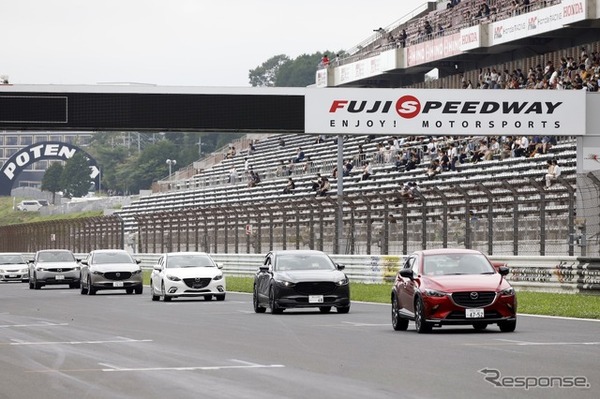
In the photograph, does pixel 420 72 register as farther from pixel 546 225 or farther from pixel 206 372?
pixel 206 372

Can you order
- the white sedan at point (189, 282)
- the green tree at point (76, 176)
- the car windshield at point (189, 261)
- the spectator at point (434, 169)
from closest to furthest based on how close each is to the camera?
the white sedan at point (189, 282) < the car windshield at point (189, 261) < the spectator at point (434, 169) < the green tree at point (76, 176)

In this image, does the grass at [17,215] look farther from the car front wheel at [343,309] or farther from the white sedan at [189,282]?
the car front wheel at [343,309]

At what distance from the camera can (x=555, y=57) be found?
5953 cm

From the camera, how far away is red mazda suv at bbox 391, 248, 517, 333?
22.6 meters

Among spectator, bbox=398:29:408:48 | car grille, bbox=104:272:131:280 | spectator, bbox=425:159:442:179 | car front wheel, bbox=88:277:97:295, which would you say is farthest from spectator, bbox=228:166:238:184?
car grille, bbox=104:272:131:280

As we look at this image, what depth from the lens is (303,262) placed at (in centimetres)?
3155

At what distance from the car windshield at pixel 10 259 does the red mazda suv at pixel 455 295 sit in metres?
43.6

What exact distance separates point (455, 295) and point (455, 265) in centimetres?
138

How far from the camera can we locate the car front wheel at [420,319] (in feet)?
74.9

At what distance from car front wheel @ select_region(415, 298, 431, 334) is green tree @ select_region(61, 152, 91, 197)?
167320 millimetres

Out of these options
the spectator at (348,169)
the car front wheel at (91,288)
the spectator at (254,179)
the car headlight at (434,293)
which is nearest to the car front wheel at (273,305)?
the car headlight at (434,293)

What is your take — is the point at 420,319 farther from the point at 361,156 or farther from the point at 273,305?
the point at 361,156

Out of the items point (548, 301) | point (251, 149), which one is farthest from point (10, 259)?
point (548, 301)

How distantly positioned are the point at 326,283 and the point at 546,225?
5989mm
